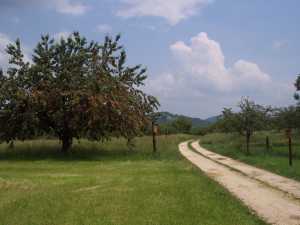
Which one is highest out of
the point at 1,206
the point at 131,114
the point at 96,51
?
the point at 96,51

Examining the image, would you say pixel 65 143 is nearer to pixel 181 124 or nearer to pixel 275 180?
pixel 275 180

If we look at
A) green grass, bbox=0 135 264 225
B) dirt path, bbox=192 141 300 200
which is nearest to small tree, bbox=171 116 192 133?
dirt path, bbox=192 141 300 200

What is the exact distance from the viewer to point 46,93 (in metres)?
26.6

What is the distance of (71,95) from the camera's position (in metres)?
26.6

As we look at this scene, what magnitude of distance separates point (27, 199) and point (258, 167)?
11.8 meters

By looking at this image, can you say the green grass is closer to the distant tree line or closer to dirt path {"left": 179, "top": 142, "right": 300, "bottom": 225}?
dirt path {"left": 179, "top": 142, "right": 300, "bottom": 225}

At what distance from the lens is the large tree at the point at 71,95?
86.2 feet

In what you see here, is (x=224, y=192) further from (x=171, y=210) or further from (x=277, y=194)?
(x=171, y=210)

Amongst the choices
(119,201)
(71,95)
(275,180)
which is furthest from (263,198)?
(71,95)

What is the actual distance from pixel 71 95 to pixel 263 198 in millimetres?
17588

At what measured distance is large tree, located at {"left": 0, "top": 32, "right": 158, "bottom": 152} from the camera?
26.3 metres

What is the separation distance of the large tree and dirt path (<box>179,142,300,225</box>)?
11285 mm

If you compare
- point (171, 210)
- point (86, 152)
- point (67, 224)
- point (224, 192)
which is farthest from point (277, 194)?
point (86, 152)

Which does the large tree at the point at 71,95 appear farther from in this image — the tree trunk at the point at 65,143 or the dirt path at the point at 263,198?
the dirt path at the point at 263,198
